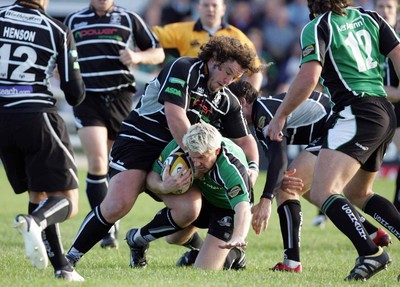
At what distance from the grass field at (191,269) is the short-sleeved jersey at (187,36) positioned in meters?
2.06

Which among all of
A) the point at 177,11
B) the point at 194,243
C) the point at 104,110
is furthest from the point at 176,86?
the point at 177,11

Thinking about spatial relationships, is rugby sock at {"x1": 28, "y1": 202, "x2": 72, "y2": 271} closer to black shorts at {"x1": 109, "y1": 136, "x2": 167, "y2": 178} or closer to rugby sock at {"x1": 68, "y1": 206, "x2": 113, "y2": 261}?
→ rugby sock at {"x1": 68, "y1": 206, "x2": 113, "y2": 261}

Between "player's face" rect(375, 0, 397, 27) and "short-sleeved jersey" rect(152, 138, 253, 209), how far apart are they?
344 cm

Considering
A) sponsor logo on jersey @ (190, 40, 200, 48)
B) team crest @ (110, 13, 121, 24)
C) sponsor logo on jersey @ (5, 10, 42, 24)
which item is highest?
sponsor logo on jersey @ (5, 10, 42, 24)

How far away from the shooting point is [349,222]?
5.89m

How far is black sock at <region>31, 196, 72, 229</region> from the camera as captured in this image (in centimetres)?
557

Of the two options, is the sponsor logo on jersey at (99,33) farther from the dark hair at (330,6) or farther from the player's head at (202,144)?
the dark hair at (330,6)

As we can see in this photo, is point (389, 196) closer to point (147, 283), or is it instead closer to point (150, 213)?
point (150, 213)

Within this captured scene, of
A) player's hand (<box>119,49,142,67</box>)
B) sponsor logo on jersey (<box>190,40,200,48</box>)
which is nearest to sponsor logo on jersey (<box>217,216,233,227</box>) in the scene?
player's hand (<box>119,49,142,67</box>)

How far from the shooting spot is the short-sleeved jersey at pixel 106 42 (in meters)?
9.06

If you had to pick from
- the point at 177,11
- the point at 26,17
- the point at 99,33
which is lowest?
the point at 177,11

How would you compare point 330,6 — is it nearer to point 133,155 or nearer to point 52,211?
point 133,155

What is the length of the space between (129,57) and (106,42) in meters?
0.38

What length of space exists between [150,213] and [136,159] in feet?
15.8
